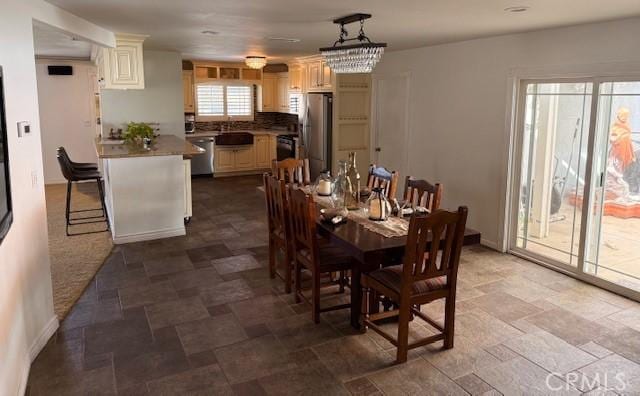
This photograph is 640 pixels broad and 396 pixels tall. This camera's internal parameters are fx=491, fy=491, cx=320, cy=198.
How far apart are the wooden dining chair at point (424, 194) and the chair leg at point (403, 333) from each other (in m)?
1.04

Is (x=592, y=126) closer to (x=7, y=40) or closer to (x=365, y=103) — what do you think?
(x=365, y=103)

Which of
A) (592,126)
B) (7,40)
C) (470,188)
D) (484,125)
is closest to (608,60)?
(592,126)

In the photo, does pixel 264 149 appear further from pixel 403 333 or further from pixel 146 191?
pixel 403 333

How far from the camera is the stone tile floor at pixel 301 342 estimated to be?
287 cm

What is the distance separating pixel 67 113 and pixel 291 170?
585 centimetres

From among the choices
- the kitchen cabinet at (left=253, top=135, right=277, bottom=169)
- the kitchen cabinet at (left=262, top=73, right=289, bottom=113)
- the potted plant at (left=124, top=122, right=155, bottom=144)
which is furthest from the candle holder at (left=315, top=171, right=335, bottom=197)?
the kitchen cabinet at (left=262, top=73, right=289, bottom=113)

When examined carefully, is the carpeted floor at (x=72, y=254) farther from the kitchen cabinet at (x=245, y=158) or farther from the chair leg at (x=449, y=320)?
the kitchen cabinet at (x=245, y=158)

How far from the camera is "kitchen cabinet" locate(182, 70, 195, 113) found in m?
9.52

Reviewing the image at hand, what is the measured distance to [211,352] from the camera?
10.5ft

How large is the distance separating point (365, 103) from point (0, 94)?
5.59 m

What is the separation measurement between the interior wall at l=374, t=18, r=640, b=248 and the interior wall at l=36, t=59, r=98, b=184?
225 inches

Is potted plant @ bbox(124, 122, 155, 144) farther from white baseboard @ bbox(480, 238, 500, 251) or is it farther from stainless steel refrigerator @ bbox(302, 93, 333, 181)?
white baseboard @ bbox(480, 238, 500, 251)

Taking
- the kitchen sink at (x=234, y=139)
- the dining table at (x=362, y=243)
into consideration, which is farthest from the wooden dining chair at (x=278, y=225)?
the kitchen sink at (x=234, y=139)

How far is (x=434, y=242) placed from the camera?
2941mm
